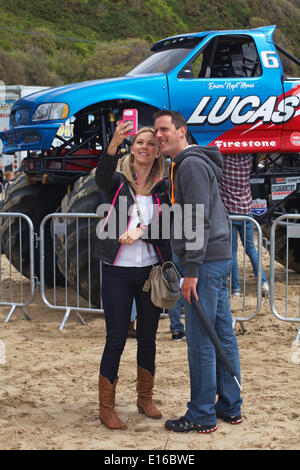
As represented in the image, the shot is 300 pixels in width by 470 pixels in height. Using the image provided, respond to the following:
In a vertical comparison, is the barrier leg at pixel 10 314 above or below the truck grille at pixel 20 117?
below

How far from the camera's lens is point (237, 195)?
7332 mm

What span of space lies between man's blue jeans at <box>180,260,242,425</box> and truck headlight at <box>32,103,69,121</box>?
11.2 feet

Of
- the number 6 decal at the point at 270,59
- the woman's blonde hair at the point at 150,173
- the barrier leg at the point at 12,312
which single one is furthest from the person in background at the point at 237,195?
the woman's blonde hair at the point at 150,173

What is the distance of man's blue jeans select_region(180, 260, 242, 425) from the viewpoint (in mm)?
3998

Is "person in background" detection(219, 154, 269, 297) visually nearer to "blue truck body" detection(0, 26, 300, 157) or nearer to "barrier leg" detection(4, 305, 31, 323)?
"blue truck body" detection(0, 26, 300, 157)

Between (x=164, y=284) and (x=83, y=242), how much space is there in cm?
293

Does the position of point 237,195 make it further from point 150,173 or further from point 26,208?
point 150,173

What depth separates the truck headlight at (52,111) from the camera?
6840 millimetres

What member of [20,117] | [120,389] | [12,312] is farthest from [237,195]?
[120,389]

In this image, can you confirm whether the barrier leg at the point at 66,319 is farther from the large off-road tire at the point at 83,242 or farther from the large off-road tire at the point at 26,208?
the large off-road tire at the point at 26,208

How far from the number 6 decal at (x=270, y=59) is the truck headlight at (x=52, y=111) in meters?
2.49

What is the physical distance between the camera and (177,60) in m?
7.54
